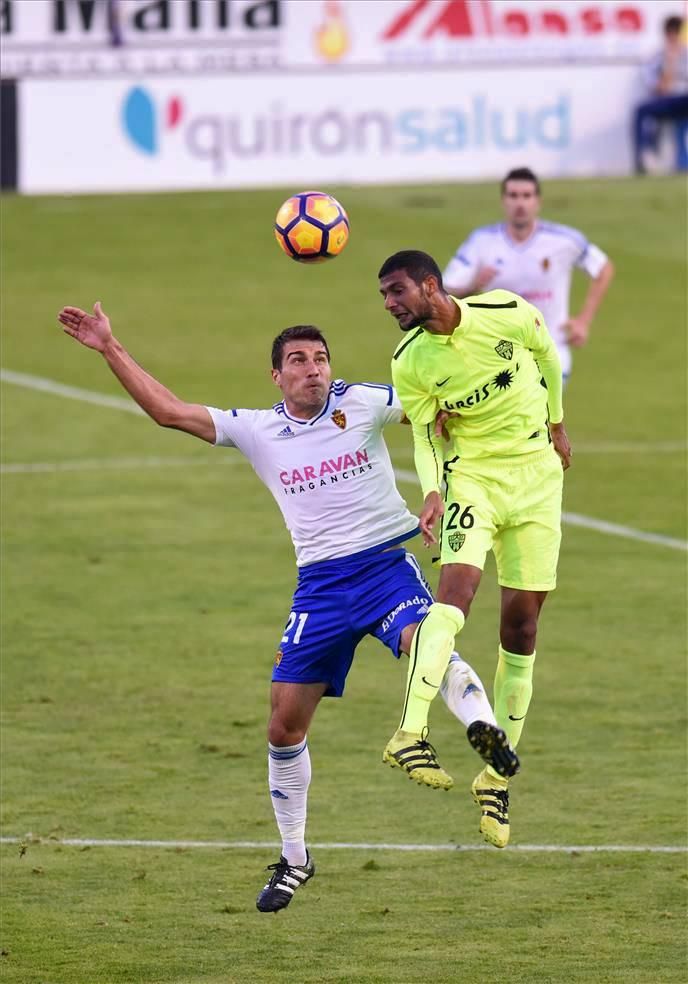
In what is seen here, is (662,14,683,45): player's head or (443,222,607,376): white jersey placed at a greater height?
(662,14,683,45): player's head

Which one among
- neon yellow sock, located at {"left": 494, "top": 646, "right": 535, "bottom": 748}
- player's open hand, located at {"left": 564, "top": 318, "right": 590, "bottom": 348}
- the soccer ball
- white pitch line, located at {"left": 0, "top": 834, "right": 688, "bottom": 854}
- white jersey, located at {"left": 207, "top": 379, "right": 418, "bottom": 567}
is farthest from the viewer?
player's open hand, located at {"left": 564, "top": 318, "right": 590, "bottom": 348}

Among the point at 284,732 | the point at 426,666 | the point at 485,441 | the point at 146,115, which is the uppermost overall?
the point at 146,115

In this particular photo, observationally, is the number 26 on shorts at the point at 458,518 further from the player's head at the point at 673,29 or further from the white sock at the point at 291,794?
the player's head at the point at 673,29

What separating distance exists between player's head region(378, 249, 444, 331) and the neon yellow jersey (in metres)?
0.31

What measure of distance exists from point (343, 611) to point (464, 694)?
33.6 inches

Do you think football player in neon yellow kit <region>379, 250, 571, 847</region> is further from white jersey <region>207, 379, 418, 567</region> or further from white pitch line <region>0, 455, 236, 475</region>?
white pitch line <region>0, 455, 236, 475</region>

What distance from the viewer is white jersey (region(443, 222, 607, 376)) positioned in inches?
734

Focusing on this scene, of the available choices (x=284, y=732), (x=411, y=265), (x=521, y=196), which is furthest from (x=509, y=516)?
(x=521, y=196)

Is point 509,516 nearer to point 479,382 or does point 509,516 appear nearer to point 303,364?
point 479,382

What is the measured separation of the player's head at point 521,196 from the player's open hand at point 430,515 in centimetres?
842

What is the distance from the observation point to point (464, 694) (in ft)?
32.0

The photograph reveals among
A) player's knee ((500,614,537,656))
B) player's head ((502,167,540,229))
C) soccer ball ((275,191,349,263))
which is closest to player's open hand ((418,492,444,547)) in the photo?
player's knee ((500,614,537,656))

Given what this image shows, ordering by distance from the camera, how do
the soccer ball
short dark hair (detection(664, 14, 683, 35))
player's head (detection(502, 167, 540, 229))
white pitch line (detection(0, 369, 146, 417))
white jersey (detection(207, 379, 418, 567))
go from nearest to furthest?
white jersey (detection(207, 379, 418, 567))
the soccer ball
player's head (detection(502, 167, 540, 229))
white pitch line (detection(0, 369, 146, 417))
short dark hair (detection(664, 14, 683, 35))

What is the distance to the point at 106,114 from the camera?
3139cm
